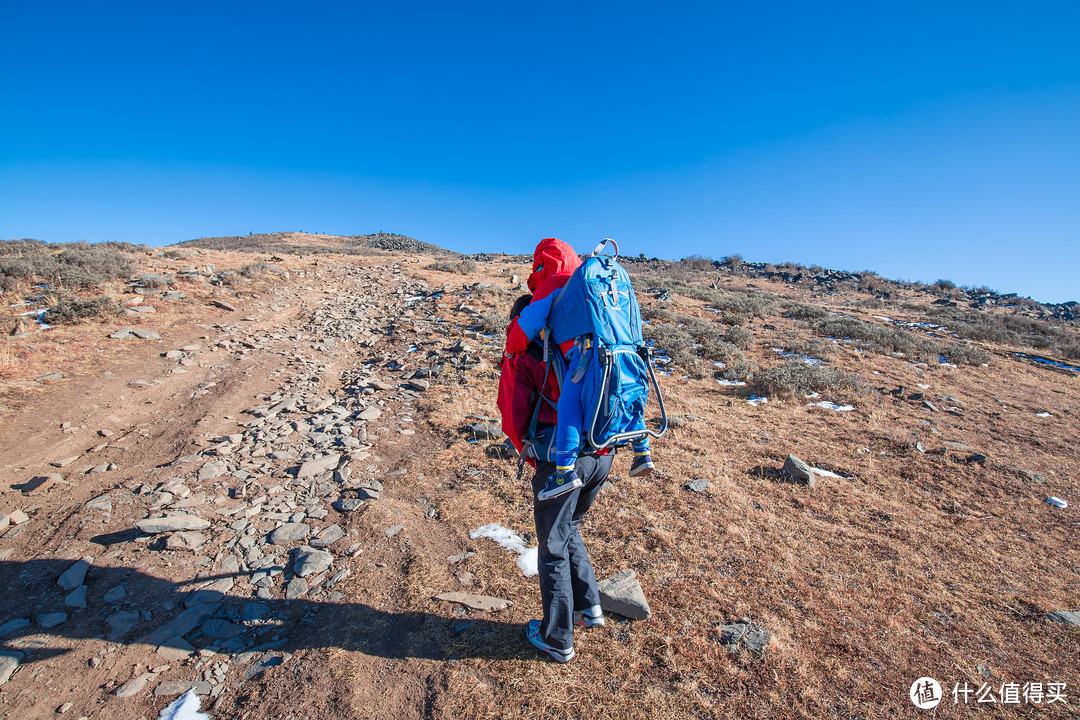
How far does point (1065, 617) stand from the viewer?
3891 millimetres

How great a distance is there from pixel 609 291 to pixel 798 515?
4546 mm

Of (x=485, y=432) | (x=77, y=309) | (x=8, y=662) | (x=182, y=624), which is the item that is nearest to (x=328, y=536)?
(x=182, y=624)

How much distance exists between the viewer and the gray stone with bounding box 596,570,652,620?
3.66 m

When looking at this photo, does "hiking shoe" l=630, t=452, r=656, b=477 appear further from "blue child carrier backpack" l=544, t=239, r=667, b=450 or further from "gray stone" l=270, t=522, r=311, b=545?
"gray stone" l=270, t=522, r=311, b=545

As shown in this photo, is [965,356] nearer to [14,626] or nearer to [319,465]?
[319,465]

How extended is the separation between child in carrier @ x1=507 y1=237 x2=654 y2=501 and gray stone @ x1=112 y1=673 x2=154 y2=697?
2.96 meters

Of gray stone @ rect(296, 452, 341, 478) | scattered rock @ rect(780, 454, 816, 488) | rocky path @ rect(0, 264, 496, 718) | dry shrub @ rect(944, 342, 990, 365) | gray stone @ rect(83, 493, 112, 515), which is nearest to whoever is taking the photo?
rocky path @ rect(0, 264, 496, 718)

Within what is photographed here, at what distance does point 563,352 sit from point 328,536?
11.7ft

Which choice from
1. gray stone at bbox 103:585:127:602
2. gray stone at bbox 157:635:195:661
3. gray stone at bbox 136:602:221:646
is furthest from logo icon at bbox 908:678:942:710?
gray stone at bbox 103:585:127:602

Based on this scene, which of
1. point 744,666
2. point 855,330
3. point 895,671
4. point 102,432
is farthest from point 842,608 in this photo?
point 855,330

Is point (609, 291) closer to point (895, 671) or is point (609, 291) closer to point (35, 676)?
point (895, 671)

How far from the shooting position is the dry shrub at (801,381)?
10.2 meters

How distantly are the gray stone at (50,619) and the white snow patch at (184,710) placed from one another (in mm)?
1394

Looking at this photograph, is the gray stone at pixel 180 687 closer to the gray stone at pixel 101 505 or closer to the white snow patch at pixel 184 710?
the white snow patch at pixel 184 710
